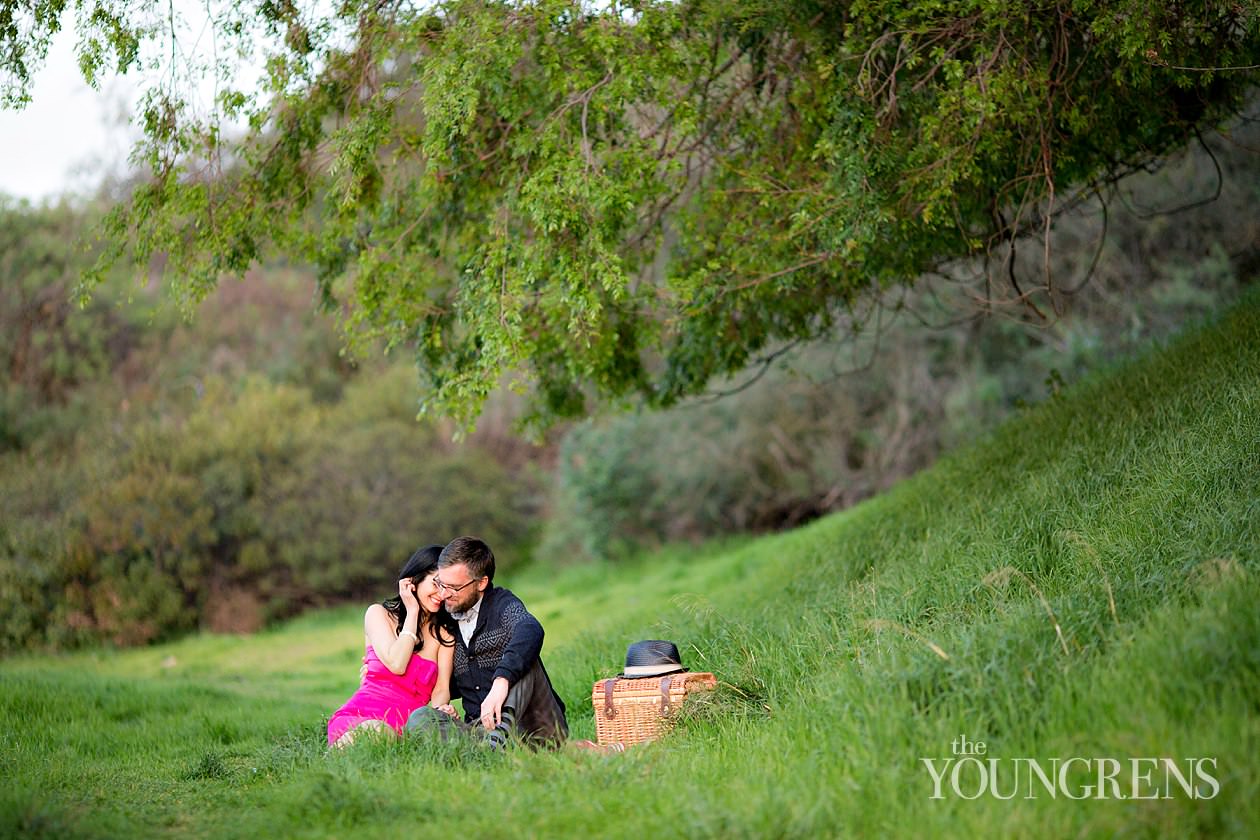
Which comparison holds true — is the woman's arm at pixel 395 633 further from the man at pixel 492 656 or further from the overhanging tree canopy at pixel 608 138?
the overhanging tree canopy at pixel 608 138

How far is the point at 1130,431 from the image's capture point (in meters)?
7.62

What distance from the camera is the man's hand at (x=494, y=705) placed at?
230 inches

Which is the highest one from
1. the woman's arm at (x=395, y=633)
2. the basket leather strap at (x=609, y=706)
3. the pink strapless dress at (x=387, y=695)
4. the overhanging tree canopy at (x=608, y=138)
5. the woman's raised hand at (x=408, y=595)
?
the overhanging tree canopy at (x=608, y=138)

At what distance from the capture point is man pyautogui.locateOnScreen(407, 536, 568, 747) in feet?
19.5

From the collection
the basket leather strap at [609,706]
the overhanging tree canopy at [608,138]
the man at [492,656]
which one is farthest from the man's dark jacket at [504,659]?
the overhanging tree canopy at [608,138]

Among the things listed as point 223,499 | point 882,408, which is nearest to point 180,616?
point 223,499

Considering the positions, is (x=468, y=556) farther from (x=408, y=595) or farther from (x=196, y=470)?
(x=196, y=470)

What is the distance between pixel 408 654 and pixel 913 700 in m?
3.00

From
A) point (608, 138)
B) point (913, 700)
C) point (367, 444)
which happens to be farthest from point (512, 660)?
point (367, 444)

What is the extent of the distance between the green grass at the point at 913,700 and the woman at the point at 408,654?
1.35ft

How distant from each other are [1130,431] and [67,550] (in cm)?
1777

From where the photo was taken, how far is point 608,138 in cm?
791

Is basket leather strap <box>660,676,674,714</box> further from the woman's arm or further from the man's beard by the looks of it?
the woman's arm

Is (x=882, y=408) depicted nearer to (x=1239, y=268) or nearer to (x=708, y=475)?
(x=708, y=475)
